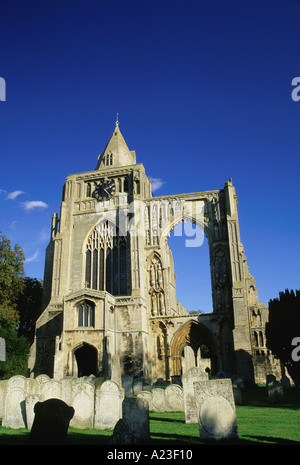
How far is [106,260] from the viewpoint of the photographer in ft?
97.1

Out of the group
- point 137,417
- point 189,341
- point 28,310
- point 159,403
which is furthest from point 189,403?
point 28,310

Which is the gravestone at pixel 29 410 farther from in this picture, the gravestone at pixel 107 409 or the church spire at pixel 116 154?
the church spire at pixel 116 154

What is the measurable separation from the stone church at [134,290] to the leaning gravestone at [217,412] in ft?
50.0

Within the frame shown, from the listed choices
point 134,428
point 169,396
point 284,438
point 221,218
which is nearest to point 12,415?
point 134,428

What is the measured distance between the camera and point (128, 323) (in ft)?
84.7

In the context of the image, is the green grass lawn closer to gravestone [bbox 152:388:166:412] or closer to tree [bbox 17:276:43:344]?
gravestone [bbox 152:388:166:412]

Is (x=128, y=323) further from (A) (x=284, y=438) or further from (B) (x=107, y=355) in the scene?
(A) (x=284, y=438)

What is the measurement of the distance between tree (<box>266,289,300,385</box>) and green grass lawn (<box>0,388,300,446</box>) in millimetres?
9519

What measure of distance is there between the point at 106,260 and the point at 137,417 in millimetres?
21620

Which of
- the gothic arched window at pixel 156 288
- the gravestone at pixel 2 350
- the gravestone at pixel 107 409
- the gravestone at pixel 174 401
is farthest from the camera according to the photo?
the gothic arched window at pixel 156 288

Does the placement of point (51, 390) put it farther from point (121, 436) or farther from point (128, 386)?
point (128, 386)

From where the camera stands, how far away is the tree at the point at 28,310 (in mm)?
34656

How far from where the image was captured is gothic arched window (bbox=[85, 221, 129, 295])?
2884 centimetres

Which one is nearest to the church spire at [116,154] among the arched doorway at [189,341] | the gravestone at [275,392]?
the arched doorway at [189,341]
